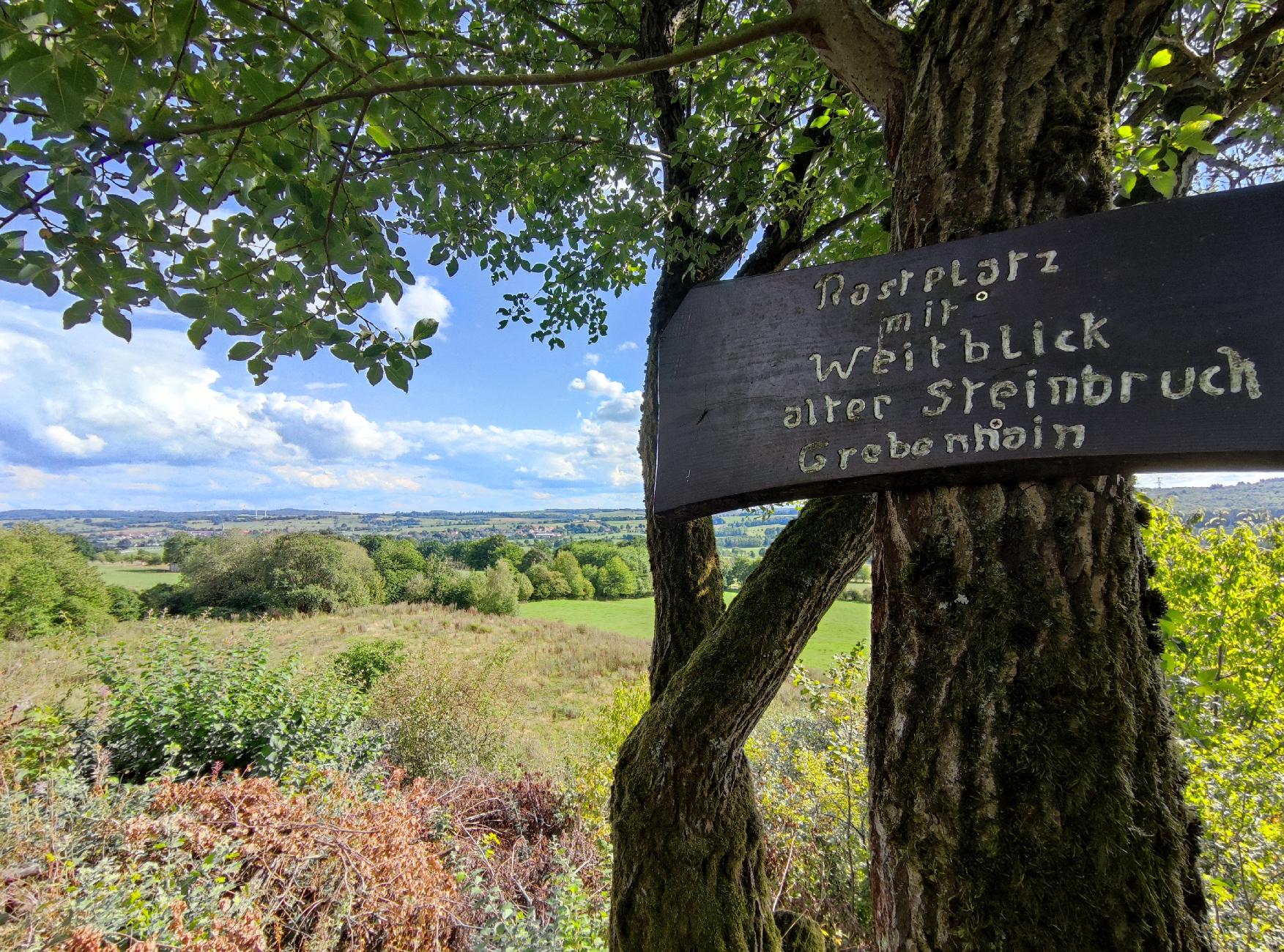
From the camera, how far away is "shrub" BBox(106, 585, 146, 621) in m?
20.0

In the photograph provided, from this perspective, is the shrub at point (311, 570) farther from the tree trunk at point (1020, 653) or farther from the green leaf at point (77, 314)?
the tree trunk at point (1020, 653)

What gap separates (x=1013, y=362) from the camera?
0.75 metres

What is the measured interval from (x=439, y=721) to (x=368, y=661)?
4.93 meters

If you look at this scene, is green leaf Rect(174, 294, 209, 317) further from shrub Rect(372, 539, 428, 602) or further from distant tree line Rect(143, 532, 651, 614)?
shrub Rect(372, 539, 428, 602)

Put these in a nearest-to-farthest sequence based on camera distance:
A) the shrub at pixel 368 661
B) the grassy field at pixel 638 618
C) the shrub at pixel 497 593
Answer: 1. the shrub at pixel 368 661
2. the grassy field at pixel 638 618
3. the shrub at pixel 497 593

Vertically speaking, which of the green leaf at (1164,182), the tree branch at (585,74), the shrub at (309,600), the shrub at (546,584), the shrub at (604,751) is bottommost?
the shrub at (546,584)

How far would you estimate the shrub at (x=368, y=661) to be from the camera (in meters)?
9.76

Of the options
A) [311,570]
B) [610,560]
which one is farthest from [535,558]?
[311,570]

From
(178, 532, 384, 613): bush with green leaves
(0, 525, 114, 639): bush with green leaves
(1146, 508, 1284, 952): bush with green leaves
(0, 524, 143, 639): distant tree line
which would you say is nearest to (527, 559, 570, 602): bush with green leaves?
(178, 532, 384, 613): bush with green leaves

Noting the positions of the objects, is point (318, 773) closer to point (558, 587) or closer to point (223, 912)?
point (223, 912)

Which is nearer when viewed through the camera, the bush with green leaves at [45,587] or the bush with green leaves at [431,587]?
the bush with green leaves at [45,587]

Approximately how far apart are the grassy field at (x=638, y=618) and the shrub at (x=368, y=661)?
5579mm

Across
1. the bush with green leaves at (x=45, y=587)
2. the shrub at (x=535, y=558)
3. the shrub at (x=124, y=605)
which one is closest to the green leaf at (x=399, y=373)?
the bush with green leaves at (x=45, y=587)

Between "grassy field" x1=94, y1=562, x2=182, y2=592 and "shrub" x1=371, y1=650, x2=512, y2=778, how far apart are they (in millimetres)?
22615
